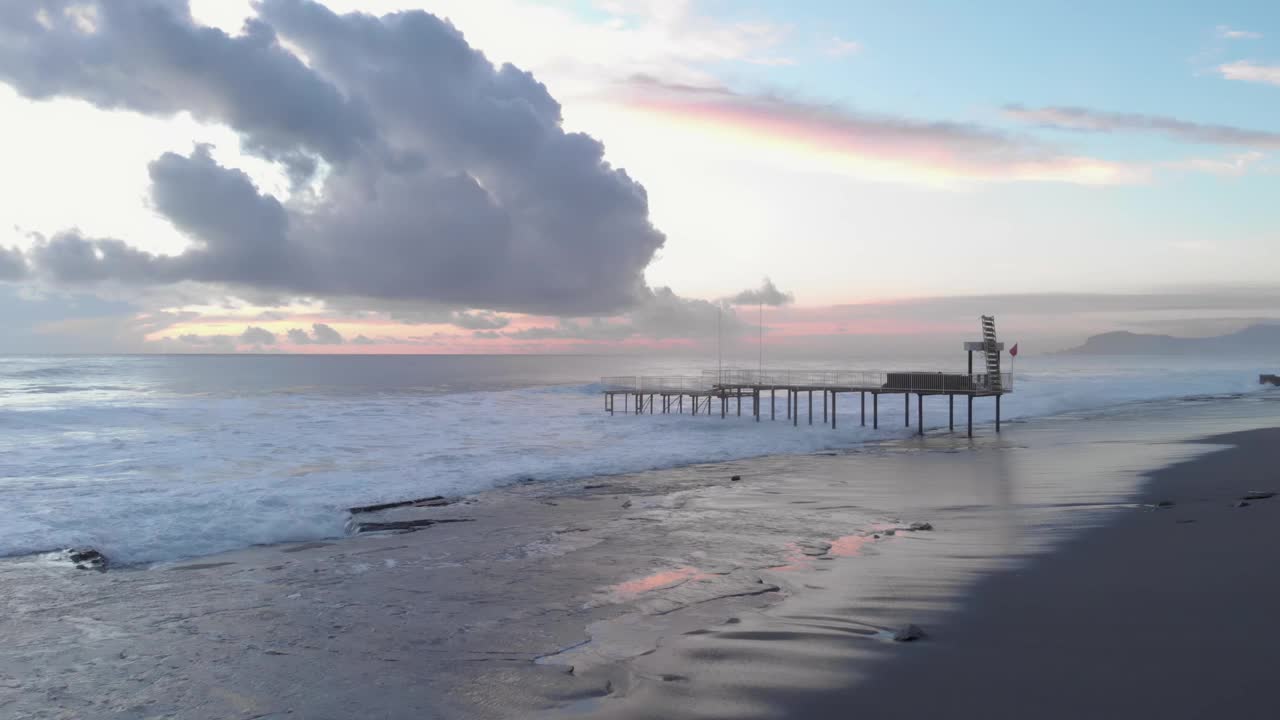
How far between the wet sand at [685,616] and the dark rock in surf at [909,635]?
0.59ft

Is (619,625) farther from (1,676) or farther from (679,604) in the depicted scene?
(1,676)

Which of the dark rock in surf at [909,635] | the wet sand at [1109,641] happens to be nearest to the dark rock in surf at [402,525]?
the dark rock in surf at [909,635]

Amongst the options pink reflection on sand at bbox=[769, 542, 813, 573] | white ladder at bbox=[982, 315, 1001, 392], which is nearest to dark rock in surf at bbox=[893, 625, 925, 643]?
pink reflection on sand at bbox=[769, 542, 813, 573]

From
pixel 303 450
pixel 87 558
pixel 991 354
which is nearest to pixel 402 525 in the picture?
pixel 87 558

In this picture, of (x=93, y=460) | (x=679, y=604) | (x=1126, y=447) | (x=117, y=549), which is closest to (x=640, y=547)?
(x=679, y=604)

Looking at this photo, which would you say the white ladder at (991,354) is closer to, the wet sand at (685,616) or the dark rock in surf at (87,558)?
the wet sand at (685,616)

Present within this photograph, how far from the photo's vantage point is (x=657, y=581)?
12852 mm

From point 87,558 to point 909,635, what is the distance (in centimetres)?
1565

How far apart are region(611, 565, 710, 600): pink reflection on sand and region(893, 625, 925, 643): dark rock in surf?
4.19 m

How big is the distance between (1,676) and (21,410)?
204 ft

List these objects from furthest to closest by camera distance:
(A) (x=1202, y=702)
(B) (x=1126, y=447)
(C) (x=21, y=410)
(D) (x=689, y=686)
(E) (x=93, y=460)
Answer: (C) (x=21, y=410)
(E) (x=93, y=460)
(B) (x=1126, y=447)
(D) (x=689, y=686)
(A) (x=1202, y=702)

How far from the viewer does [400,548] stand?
16.4m

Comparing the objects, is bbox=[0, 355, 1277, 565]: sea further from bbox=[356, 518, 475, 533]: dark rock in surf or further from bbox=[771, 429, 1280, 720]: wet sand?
bbox=[771, 429, 1280, 720]: wet sand

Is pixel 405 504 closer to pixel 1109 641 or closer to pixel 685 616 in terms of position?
pixel 685 616
